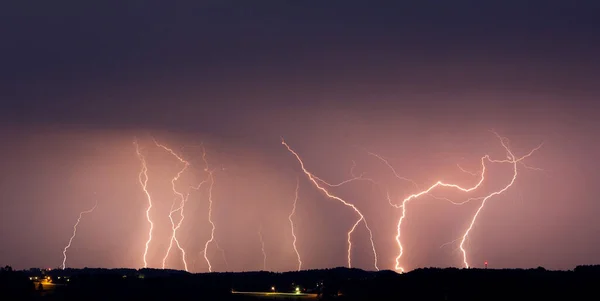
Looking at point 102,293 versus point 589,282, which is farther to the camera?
point 102,293

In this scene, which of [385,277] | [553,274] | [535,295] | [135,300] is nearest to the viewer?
[535,295]

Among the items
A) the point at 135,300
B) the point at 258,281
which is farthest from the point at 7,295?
the point at 258,281

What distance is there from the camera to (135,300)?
56.7 meters

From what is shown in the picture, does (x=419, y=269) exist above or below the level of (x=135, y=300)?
above

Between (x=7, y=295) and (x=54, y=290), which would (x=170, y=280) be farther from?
(x=7, y=295)

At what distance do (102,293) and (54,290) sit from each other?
4.19 metres

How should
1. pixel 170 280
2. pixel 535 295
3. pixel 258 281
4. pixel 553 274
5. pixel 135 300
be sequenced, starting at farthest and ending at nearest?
pixel 258 281, pixel 170 280, pixel 553 274, pixel 135 300, pixel 535 295

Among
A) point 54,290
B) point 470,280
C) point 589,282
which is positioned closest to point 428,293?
point 470,280

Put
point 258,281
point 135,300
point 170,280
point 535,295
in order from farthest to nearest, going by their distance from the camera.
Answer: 1. point 258,281
2. point 170,280
3. point 135,300
4. point 535,295

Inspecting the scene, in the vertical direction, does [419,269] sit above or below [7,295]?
above

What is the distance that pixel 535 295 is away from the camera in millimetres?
48656

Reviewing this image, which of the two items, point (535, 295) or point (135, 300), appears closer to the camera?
point (535, 295)

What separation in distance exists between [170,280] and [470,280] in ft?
94.9

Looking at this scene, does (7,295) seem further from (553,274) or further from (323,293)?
(553,274)
